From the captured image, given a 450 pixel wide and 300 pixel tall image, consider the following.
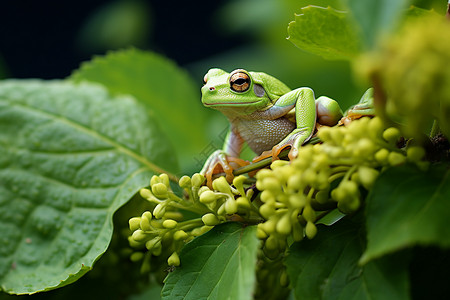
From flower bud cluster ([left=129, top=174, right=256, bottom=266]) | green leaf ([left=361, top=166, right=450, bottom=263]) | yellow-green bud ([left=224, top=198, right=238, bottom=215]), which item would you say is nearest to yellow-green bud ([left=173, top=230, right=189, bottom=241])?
flower bud cluster ([left=129, top=174, right=256, bottom=266])

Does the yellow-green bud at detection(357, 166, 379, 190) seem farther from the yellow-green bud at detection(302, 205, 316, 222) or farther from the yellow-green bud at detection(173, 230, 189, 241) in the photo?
the yellow-green bud at detection(173, 230, 189, 241)

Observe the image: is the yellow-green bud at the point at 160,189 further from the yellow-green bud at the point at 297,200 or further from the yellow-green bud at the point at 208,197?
the yellow-green bud at the point at 297,200

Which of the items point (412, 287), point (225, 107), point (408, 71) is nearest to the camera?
point (408, 71)

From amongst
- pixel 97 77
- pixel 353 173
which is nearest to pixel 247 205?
pixel 353 173

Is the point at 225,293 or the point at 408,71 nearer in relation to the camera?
the point at 408,71

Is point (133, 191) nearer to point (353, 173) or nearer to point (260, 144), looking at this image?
point (260, 144)
